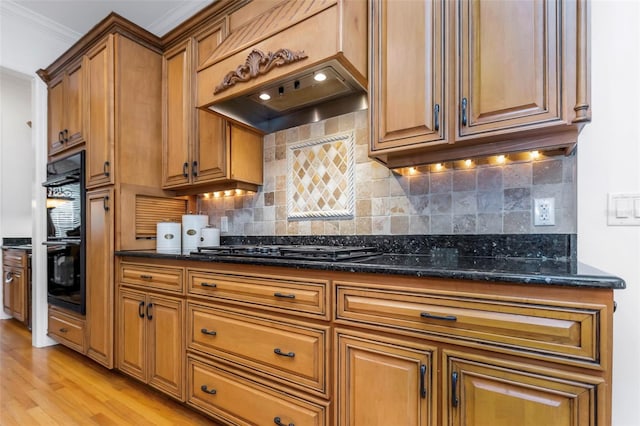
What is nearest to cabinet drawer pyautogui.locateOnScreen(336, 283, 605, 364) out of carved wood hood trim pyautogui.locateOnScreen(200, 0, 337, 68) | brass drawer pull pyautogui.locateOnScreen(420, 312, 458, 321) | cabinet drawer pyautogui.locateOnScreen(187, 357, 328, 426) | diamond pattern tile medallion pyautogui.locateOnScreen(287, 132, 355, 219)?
brass drawer pull pyautogui.locateOnScreen(420, 312, 458, 321)

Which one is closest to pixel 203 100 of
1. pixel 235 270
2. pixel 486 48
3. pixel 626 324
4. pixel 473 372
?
pixel 235 270

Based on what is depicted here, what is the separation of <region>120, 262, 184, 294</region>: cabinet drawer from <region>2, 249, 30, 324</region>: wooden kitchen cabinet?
208cm

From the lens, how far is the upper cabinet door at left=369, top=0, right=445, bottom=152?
4.31 ft

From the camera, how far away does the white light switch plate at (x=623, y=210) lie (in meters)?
1.24

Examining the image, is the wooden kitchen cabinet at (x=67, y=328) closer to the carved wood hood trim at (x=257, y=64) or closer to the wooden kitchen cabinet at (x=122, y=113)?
the wooden kitchen cabinet at (x=122, y=113)

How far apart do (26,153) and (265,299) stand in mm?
4746

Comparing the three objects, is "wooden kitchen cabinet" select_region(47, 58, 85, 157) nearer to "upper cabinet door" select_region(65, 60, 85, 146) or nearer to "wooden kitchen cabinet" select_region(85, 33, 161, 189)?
"upper cabinet door" select_region(65, 60, 85, 146)

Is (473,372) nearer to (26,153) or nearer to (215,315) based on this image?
(215,315)

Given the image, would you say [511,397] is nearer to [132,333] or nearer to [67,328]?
[132,333]

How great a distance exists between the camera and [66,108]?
2.77m

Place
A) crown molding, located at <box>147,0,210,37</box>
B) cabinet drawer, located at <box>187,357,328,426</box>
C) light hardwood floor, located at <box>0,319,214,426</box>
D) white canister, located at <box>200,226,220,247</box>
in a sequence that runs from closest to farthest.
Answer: cabinet drawer, located at <box>187,357,328,426</box>
light hardwood floor, located at <box>0,319,214,426</box>
white canister, located at <box>200,226,220,247</box>
crown molding, located at <box>147,0,210,37</box>

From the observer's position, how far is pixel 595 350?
0.84 metres

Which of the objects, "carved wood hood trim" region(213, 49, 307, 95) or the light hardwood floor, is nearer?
"carved wood hood trim" region(213, 49, 307, 95)

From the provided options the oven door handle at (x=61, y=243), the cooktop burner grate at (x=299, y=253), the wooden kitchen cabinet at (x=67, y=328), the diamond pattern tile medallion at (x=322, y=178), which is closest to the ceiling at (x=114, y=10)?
the diamond pattern tile medallion at (x=322, y=178)
